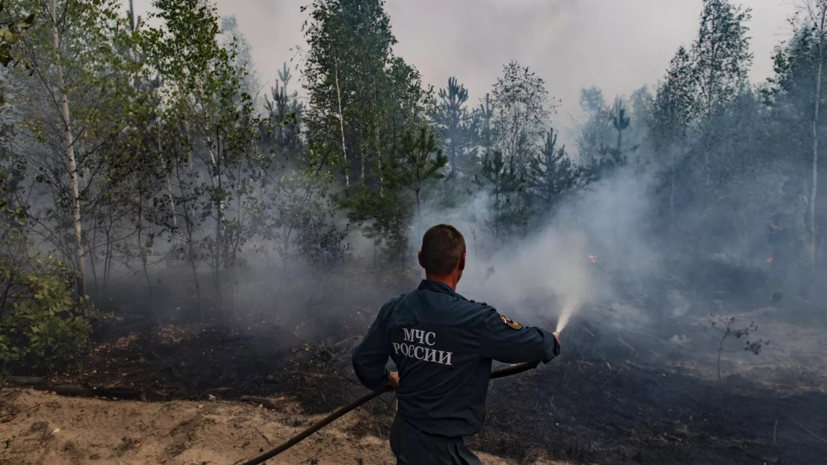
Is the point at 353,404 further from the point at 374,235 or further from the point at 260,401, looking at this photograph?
the point at 374,235

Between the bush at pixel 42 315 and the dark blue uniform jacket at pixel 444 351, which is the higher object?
the dark blue uniform jacket at pixel 444 351

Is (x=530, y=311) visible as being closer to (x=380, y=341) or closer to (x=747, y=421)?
(x=747, y=421)

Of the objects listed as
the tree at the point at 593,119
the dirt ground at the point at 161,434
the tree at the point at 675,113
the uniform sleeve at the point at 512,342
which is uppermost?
the tree at the point at 593,119

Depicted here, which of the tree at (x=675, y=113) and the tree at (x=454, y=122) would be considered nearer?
the tree at (x=675, y=113)

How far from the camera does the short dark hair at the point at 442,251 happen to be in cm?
290

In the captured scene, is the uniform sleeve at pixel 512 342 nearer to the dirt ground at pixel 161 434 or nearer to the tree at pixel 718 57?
the dirt ground at pixel 161 434

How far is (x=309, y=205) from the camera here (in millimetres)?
13234

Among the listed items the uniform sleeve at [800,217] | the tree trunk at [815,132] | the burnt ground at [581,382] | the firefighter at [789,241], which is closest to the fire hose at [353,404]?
the burnt ground at [581,382]

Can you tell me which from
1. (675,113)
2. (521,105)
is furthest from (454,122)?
(675,113)

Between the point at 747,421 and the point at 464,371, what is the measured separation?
25.3 feet

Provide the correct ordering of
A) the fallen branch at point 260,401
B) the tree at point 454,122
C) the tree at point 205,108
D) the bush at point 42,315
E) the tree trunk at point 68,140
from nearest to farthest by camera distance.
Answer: the bush at point 42,315
the fallen branch at point 260,401
the tree trunk at point 68,140
the tree at point 205,108
the tree at point 454,122

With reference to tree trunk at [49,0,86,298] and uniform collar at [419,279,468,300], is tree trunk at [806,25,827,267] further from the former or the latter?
tree trunk at [49,0,86,298]

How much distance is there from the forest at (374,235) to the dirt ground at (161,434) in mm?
185

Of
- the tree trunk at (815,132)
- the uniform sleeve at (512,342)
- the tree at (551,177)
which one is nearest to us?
the uniform sleeve at (512,342)
